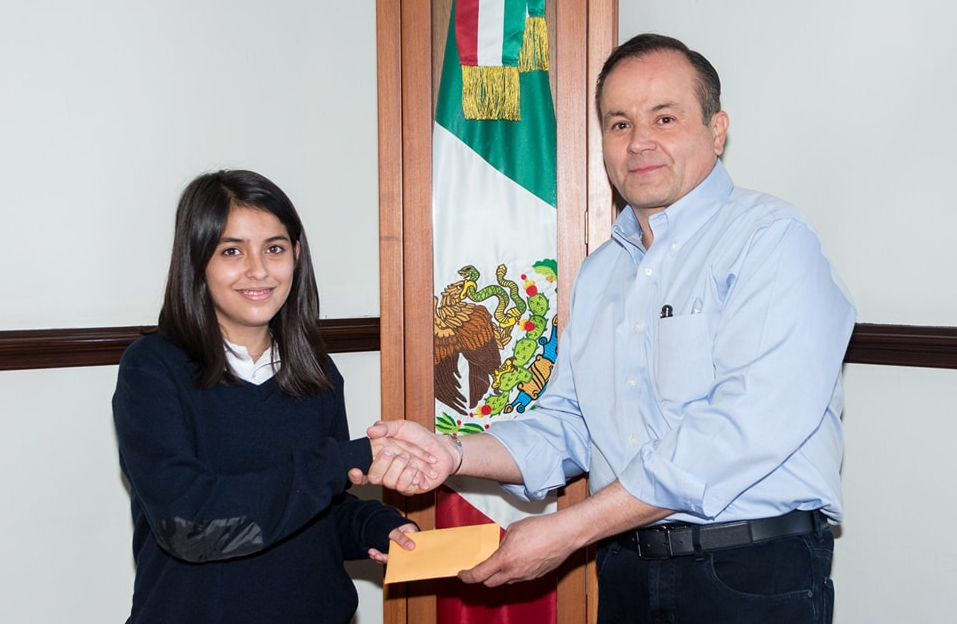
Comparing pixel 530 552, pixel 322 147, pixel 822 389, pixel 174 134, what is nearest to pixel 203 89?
pixel 174 134

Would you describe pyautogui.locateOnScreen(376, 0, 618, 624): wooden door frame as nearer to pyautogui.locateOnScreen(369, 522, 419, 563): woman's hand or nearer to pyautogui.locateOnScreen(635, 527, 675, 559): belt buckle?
pyautogui.locateOnScreen(369, 522, 419, 563): woman's hand

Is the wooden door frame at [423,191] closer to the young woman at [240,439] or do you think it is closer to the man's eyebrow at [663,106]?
the young woman at [240,439]

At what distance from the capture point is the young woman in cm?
149

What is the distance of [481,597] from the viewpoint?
2334 mm

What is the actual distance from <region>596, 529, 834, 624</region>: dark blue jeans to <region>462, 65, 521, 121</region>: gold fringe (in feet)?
4.03

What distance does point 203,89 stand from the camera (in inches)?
94.3

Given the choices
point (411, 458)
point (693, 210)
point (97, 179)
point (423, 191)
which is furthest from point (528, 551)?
point (97, 179)

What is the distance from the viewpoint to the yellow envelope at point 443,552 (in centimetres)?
164

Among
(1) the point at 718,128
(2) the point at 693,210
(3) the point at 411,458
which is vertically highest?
(1) the point at 718,128

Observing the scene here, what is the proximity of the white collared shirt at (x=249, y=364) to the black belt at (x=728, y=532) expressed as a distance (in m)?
0.80

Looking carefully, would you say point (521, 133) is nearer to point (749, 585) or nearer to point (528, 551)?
point (528, 551)

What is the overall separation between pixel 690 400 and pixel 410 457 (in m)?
0.62

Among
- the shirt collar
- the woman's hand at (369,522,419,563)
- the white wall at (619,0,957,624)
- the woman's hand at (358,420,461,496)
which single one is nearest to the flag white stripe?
the white wall at (619,0,957,624)

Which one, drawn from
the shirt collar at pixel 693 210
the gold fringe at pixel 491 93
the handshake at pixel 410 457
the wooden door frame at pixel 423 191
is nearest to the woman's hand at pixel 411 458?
the handshake at pixel 410 457
